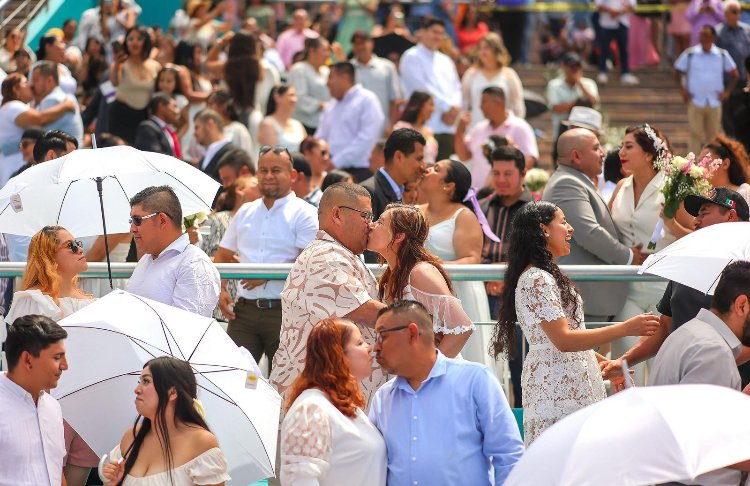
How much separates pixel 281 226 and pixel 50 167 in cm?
167

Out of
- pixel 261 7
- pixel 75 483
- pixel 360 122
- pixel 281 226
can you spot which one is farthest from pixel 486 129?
pixel 261 7

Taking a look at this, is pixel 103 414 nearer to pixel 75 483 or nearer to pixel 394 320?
pixel 75 483

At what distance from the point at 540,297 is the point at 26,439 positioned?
248 cm

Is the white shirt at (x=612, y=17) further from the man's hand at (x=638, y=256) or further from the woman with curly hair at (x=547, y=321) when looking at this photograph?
the woman with curly hair at (x=547, y=321)

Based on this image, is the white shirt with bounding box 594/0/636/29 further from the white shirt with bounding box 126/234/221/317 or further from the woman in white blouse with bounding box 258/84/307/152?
the white shirt with bounding box 126/234/221/317

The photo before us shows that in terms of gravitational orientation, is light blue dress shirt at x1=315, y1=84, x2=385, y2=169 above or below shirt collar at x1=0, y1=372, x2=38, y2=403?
above

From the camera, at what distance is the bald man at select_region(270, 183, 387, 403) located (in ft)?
24.0

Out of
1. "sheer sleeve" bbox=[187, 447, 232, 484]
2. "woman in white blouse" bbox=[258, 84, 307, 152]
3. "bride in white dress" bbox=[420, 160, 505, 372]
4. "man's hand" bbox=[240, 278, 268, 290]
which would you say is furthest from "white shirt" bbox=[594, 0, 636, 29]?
"sheer sleeve" bbox=[187, 447, 232, 484]

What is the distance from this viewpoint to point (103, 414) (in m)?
7.08

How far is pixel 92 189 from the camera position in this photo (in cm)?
909

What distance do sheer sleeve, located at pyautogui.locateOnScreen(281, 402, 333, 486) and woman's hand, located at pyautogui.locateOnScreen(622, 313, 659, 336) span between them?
174cm

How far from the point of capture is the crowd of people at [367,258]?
6.30 metres

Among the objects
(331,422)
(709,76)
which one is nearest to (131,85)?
(709,76)

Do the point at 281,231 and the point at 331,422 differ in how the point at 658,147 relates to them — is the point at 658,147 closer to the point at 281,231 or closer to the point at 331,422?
the point at 281,231
